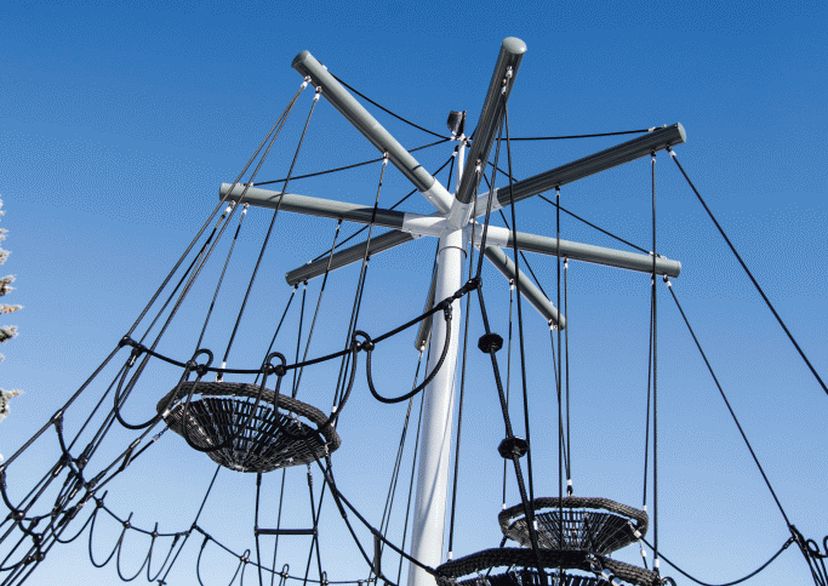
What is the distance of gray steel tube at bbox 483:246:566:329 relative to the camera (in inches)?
174

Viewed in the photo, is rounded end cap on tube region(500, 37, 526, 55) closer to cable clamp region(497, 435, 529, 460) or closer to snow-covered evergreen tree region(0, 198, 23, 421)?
cable clamp region(497, 435, 529, 460)

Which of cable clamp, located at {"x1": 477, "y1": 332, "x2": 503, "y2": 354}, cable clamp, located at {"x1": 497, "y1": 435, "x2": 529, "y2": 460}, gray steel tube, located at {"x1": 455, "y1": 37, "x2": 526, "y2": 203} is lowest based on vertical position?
cable clamp, located at {"x1": 497, "y1": 435, "x2": 529, "y2": 460}

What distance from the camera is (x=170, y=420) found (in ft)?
8.45

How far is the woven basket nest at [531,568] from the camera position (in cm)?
214

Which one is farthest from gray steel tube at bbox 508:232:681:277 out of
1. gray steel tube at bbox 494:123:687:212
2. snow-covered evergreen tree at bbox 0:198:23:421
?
snow-covered evergreen tree at bbox 0:198:23:421

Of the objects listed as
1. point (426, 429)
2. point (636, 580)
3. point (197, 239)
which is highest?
point (197, 239)

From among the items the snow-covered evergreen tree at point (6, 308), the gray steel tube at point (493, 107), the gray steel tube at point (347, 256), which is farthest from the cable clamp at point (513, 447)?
the snow-covered evergreen tree at point (6, 308)

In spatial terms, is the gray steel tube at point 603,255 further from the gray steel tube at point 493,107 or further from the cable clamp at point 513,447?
the cable clamp at point 513,447

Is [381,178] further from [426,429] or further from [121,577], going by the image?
[121,577]

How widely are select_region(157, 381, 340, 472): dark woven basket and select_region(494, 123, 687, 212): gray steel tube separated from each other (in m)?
1.42

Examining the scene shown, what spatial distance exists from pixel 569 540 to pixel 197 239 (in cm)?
180

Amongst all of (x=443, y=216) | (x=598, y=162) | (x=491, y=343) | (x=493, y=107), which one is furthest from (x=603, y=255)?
(x=491, y=343)

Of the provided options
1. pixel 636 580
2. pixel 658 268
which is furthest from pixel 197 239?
pixel 658 268

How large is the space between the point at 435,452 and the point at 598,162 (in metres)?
1.48
